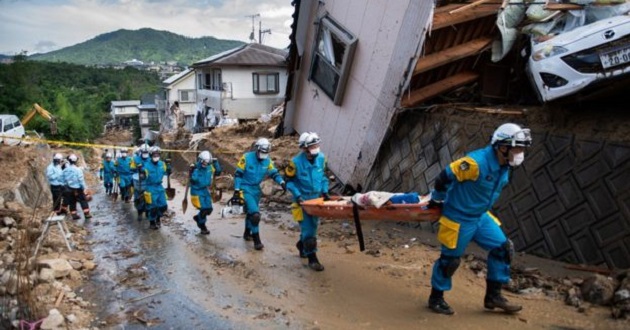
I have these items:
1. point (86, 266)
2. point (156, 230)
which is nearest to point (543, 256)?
point (86, 266)

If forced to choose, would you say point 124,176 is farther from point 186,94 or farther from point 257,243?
point 186,94

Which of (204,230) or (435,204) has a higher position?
(435,204)

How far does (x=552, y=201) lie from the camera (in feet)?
21.4

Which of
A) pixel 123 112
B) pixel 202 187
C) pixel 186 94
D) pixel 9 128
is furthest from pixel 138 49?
pixel 202 187

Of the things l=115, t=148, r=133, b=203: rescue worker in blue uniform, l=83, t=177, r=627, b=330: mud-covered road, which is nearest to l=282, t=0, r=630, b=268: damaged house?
l=83, t=177, r=627, b=330: mud-covered road

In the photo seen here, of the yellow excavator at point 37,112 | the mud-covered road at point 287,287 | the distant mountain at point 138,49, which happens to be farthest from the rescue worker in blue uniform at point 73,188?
the distant mountain at point 138,49

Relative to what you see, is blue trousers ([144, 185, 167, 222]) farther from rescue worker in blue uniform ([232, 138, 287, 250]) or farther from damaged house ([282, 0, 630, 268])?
damaged house ([282, 0, 630, 268])

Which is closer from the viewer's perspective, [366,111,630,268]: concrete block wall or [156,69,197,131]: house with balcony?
[366,111,630,268]: concrete block wall

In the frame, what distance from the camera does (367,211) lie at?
220 inches

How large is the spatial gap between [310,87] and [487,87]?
213 inches

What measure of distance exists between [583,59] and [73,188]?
474 inches

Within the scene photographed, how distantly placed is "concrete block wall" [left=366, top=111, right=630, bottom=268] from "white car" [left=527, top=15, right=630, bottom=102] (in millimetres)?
697

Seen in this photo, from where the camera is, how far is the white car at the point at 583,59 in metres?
6.50

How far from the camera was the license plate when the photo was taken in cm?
641
